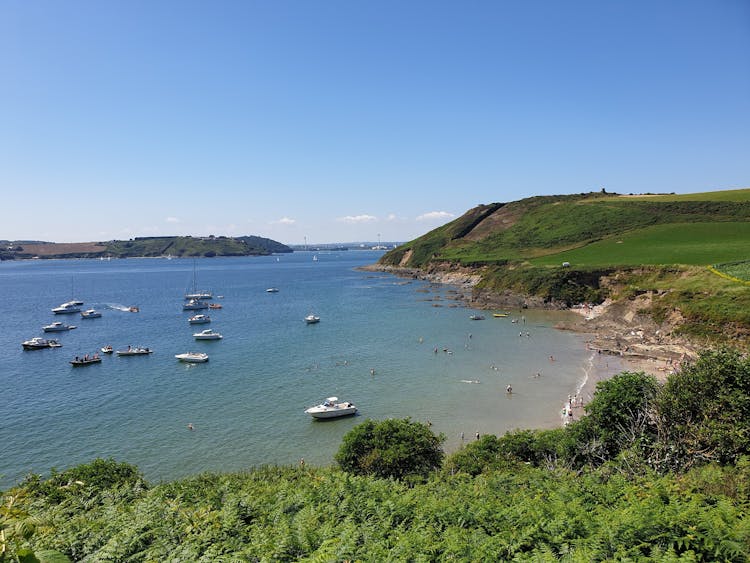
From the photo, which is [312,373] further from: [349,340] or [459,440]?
[459,440]

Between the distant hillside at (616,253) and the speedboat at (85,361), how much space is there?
262 ft

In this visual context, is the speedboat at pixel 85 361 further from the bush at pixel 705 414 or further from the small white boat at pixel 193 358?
the bush at pixel 705 414

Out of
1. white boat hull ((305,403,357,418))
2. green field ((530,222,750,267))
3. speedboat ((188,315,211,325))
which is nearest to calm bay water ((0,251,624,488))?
white boat hull ((305,403,357,418))

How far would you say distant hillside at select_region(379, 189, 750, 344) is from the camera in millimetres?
67312

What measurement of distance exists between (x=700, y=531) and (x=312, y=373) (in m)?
47.4

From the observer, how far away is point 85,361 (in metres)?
60.6

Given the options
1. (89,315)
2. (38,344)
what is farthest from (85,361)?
(89,315)

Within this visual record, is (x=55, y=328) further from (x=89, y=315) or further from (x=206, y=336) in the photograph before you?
(x=206, y=336)

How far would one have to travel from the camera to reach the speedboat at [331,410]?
4081 centimetres

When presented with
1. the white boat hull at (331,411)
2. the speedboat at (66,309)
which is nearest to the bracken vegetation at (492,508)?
the white boat hull at (331,411)

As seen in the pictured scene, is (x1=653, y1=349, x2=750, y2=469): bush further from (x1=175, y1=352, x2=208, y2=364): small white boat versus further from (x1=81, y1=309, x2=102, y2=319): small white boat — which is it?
(x1=81, y1=309, x2=102, y2=319): small white boat

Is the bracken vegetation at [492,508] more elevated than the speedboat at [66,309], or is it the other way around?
the bracken vegetation at [492,508]

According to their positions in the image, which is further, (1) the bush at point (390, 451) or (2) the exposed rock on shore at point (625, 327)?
(2) the exposed rock on shore at point (625, 327)

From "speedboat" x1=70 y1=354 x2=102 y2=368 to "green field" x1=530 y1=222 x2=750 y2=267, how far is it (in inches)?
3984
